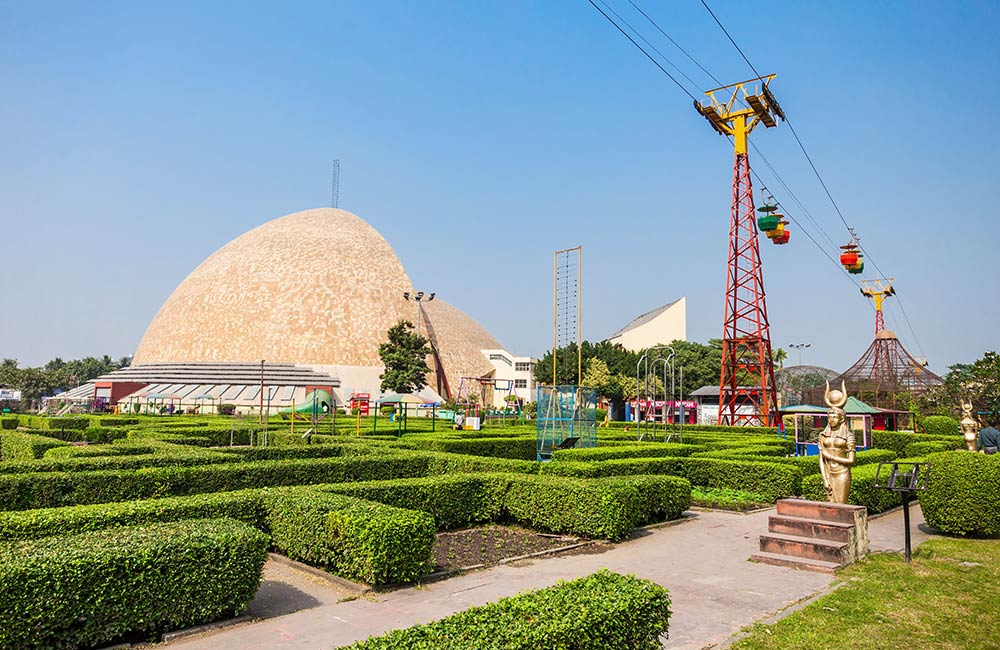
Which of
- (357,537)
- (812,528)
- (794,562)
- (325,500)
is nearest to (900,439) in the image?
(812,528)

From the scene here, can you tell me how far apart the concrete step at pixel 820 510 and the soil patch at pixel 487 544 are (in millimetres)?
3238

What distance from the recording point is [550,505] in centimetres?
1148

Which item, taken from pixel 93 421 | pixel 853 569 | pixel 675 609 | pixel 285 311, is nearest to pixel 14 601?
pixel 675 609

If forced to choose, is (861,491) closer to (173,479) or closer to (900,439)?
(173,479)

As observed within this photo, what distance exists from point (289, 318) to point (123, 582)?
2892 inches

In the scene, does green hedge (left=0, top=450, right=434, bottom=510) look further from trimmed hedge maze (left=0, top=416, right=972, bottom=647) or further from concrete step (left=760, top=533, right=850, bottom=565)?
concrete step (left=760, top=533, right=850, bottom=565)

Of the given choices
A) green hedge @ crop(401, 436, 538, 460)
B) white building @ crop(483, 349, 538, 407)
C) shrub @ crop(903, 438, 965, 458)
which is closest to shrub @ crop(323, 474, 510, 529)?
green hedge @ crop(401, 436, 538, 460)

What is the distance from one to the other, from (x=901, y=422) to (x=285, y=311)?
62.2 metres

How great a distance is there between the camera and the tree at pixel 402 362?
65.3 meters

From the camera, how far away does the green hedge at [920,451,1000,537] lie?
11047 millimetres

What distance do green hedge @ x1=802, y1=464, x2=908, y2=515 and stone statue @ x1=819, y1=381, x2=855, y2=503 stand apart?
316 cm

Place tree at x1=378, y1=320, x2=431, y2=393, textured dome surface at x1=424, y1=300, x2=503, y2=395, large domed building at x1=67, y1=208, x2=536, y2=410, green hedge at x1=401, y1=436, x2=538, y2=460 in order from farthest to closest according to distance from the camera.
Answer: textured dome surface at x1=424, y1=300, x2=503, y2=395
large domed building at x1=67, y1=208, x2=536, y2=410
tree at x1=378, y1=320, x2=431, y2=393
green hedge at x1=401, y1=436, x2=538, y2=460

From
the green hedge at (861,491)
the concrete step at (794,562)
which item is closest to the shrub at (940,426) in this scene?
the green hedge at (861,491)

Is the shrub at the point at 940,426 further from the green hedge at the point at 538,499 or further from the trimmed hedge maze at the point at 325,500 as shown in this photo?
the green hedge at the point at 538,499
